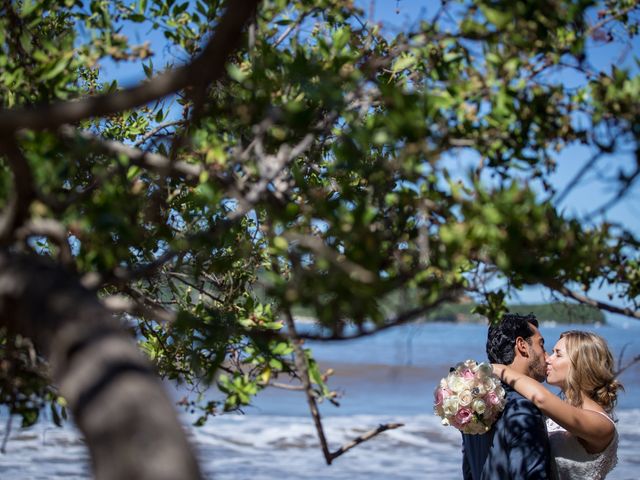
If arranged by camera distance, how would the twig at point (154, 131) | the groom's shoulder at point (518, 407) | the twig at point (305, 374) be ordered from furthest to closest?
the groom's shoulder at point (518, 407) → the twig at point (154, 131) → the twig at point (305, 374)

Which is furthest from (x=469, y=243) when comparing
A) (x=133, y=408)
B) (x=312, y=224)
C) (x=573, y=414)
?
(x=573, y=414)

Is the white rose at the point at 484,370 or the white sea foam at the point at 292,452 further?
the white sea foam at the point at 292,452

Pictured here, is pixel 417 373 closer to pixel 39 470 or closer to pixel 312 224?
pixel 39 470

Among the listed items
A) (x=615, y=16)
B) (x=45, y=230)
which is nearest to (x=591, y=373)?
(x=615, y=16)

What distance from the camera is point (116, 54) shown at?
267cm

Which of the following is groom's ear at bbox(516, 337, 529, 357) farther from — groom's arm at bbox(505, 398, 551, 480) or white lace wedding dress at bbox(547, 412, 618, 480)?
white lace wedding dress at bbox(547, 412, 618, 480)

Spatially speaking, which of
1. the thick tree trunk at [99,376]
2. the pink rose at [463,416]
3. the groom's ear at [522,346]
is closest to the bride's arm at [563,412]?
the groom's ear at [522,346]

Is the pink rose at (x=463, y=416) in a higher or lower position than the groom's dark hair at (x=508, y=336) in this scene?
lower

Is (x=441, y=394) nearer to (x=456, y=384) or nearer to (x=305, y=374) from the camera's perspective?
(x=456, y=384)

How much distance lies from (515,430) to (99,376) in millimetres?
3128

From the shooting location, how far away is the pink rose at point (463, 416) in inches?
164

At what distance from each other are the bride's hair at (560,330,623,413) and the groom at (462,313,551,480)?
0.65ft

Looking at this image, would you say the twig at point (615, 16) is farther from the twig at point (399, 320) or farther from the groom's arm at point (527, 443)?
the groom's arm at point (527, 443)

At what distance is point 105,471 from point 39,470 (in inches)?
467
